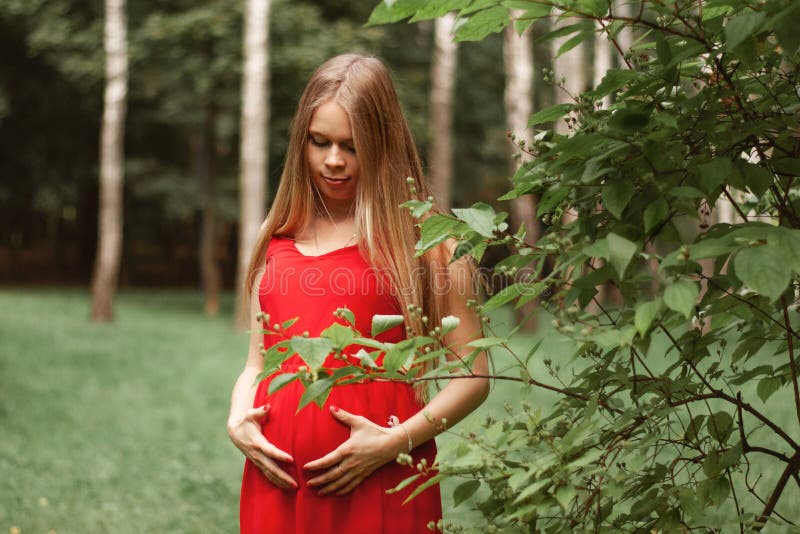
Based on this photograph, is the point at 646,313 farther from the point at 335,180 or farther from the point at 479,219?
the point at 335,180

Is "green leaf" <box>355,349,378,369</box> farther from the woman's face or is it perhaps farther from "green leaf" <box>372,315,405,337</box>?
the woman's face

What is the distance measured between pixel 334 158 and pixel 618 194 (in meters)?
1.05

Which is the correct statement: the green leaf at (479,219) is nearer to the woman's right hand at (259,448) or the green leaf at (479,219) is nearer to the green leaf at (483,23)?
the green leaf at (483,23)

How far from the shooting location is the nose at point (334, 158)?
2.29 meters

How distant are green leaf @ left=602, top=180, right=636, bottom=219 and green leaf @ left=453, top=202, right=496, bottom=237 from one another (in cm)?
18

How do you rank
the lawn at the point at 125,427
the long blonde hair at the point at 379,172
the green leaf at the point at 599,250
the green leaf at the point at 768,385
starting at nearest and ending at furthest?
1. the green leaf at the point at 599,250
2. the green leaf at the point at 768,385
3. the long blonde hair at the point at 379,172
4. the lawn at the point at 125,427

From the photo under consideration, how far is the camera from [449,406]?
2.15 metres

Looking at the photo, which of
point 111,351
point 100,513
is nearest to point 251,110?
point 111,351

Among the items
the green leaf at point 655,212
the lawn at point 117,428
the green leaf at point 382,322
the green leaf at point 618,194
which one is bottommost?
the lawn at point 117,428

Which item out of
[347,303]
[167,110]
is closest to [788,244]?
[347,303]

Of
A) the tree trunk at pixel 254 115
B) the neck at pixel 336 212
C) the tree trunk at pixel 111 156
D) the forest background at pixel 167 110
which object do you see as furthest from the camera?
the forest background at pixel 167 110

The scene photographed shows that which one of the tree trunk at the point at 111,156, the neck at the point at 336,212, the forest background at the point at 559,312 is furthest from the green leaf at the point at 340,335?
the tree trunk at the point at 111,156

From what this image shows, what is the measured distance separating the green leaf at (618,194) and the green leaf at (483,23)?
0.99ft

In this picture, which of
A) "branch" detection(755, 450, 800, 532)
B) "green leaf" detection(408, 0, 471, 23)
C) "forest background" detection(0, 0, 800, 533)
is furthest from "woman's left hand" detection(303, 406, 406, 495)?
"green leaf" detection(408, 0, 471, 23)
